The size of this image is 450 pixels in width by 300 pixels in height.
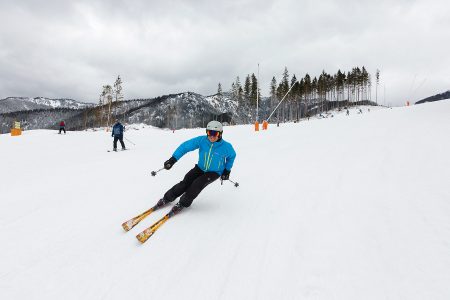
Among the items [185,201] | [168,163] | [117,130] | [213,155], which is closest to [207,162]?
[213,155]

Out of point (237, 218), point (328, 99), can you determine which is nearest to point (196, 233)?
point (237, 218)

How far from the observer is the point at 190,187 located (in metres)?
4.76

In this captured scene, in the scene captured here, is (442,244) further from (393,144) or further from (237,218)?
(393,144)

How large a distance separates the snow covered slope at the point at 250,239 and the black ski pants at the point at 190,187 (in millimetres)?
319

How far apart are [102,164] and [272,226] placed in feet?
27.6

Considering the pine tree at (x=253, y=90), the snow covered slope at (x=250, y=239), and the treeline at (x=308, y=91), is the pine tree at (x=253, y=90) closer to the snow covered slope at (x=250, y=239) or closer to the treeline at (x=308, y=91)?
the treeline at (x=308, y=91)

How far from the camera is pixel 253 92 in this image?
7612cm

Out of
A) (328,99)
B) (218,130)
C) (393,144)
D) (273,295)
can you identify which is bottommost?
(273,295)

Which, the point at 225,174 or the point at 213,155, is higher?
the point at 213,155

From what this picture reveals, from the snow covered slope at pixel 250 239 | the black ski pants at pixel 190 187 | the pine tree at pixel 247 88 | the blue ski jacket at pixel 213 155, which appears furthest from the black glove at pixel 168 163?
the pine tree at pixel 247 88

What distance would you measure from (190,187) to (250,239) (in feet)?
5.09

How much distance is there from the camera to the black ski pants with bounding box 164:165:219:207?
470cm

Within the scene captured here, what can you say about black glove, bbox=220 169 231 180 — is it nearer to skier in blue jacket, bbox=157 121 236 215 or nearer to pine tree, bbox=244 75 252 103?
→ skier in blue jacket, bbox=157 121 236 215

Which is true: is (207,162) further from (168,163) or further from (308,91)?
(308,91)
